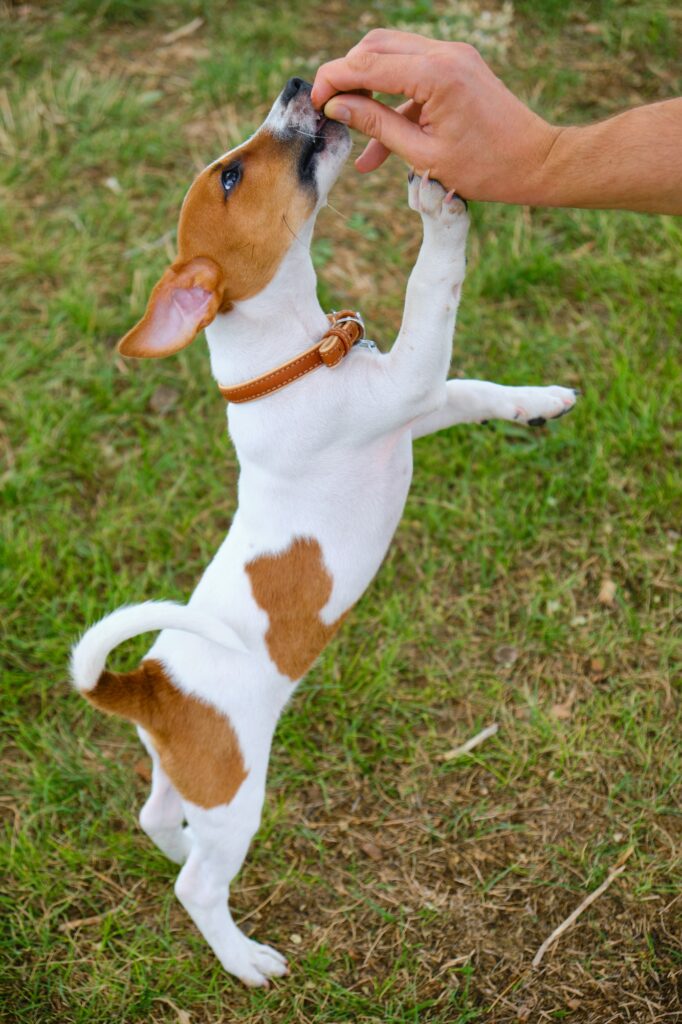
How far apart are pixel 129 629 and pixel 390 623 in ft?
5.19

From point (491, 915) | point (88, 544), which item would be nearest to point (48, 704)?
point (88, 544)

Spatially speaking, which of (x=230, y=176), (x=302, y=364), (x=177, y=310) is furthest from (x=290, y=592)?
(x=230, y=176)

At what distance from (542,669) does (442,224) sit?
1.87 metres

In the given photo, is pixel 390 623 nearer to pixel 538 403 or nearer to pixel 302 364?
pixel 538 403

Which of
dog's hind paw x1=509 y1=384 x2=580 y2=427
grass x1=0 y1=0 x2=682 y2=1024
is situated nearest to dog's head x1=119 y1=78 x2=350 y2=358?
dog's hind paw x1=509 y1=384 x2=580 y2=427

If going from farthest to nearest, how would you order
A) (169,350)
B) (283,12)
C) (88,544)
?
(283,12), (88,544), (169,350)

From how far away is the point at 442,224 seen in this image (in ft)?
7.92

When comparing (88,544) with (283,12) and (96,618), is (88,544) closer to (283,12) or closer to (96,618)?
(96,618)

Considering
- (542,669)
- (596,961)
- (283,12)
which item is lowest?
(596,961)

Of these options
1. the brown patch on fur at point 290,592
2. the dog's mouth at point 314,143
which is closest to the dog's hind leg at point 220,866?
the brown patch on fur at point 290,592

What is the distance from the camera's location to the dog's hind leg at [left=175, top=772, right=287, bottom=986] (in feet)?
8.95

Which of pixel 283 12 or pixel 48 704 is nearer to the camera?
pixel 48 704

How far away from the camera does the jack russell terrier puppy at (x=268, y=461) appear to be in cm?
251

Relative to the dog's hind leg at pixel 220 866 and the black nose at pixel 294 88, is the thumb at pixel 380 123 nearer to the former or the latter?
the black nose at pixel 294 88
